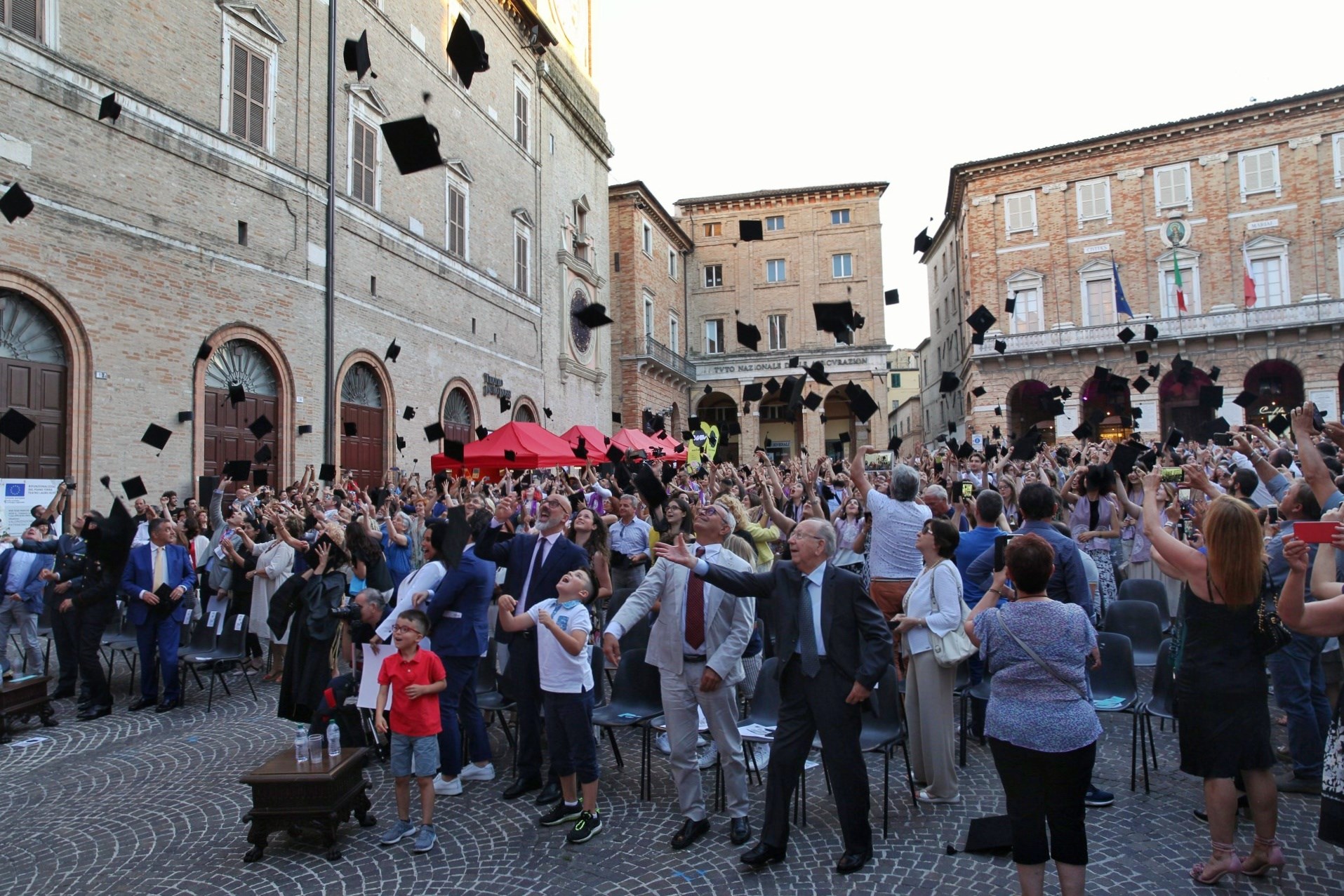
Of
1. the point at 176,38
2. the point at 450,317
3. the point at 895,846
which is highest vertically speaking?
the point at 176,38

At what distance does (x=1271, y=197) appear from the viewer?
3228cm

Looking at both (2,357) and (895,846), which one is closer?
(895,846)

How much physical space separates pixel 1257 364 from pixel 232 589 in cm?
3682

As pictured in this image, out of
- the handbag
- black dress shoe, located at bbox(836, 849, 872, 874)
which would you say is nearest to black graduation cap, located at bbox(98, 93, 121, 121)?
the handbag

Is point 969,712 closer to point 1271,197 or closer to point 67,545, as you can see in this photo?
point 67,545

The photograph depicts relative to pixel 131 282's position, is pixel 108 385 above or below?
below

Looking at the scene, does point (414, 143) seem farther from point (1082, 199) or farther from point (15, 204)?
point (1082, 199)

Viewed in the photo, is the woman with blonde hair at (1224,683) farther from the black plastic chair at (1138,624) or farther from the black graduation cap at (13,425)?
the black graduation cap at (13,425)

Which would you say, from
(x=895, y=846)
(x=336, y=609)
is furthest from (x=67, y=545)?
(x=895, y=846)

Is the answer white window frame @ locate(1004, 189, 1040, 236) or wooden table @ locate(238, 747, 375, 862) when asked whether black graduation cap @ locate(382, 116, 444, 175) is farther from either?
white window frame @ locate(1004, 189, 1040, 236)

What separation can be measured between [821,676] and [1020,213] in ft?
122

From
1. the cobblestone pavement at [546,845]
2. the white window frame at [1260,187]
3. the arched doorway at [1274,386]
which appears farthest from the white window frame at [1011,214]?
the cobblestone pavement at [546,845]

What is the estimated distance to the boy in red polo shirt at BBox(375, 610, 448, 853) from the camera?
4.49 metres

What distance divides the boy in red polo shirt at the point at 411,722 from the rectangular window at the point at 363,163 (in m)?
15.9
